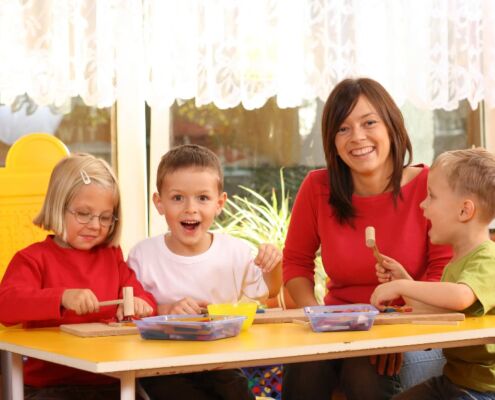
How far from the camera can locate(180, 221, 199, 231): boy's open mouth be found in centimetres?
227

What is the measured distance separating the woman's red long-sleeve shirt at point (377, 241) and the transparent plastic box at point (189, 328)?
705 mm

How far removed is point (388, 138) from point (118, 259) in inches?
29.8

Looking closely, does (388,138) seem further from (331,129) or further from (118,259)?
(118,259)

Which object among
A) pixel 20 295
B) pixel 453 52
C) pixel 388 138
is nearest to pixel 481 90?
pixel 453 52

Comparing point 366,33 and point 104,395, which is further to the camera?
point 366,33

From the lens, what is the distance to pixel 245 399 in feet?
6.53

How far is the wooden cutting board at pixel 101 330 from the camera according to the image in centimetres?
173

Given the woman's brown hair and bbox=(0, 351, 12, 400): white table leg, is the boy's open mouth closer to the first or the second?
the woman's brown hair

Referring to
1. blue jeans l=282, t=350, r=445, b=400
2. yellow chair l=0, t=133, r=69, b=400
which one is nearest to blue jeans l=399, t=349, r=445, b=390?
blue jeans l=282, t=350, r=445, b=400

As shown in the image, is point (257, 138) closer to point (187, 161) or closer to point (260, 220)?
point (260, 220)

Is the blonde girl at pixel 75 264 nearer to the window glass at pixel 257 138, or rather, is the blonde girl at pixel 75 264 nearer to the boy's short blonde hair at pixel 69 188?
the boy's short blonde hair at pixel 69 188

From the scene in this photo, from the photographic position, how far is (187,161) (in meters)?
2.30

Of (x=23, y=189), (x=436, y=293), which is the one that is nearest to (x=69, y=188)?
(x=23, y=189)

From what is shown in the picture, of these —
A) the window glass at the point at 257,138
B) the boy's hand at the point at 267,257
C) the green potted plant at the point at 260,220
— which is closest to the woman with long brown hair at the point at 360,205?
the boy's hand at the point at 267,257
